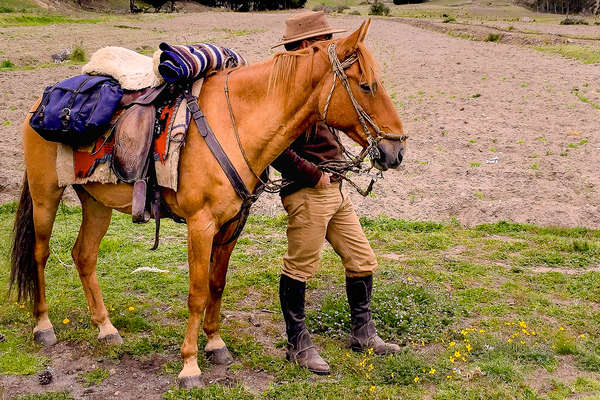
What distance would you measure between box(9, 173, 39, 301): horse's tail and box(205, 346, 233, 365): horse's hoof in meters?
1.69

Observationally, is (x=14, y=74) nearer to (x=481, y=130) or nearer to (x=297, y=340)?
(x=481, y=130)

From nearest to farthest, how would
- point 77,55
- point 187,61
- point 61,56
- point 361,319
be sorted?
point 187,61, point 361,319, point 77,55, point 61,56

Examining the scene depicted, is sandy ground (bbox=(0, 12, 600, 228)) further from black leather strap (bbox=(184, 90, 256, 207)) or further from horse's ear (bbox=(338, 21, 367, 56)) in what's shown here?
horse's ear (bbox=(338, 21, 367, 56))

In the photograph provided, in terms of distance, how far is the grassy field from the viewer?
4.22 meters

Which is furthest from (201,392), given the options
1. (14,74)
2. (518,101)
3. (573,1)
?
(573,1)

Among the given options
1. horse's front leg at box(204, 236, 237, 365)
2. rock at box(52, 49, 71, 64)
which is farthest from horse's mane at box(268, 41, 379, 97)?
rock at box(52, 49, 71, 64)

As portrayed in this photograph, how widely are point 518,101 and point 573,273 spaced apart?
919 centimetres

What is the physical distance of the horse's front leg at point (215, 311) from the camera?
4609 millimetres

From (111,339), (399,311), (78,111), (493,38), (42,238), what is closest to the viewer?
(78,111)

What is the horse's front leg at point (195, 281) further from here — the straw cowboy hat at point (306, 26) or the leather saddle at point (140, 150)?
the straw cowboy hat at point (306, 26)

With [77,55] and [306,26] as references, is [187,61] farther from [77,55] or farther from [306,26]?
[77,55]

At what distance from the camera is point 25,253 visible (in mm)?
5070

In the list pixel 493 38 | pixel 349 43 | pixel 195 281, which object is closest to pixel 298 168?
pixel 349 43

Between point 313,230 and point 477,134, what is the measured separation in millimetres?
8402
